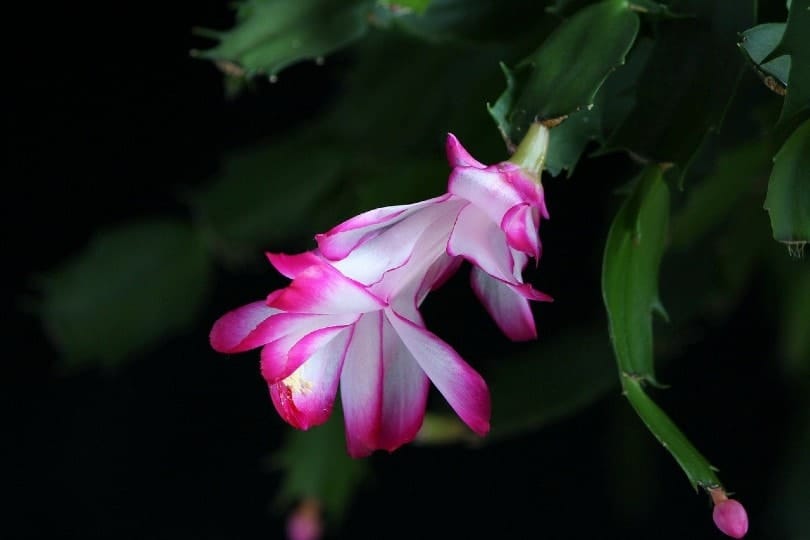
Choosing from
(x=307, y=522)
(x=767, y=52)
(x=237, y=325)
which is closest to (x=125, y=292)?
(x=307, y=522)

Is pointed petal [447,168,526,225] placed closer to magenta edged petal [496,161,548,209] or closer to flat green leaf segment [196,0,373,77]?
magenta edged petal [496,161,548,209]

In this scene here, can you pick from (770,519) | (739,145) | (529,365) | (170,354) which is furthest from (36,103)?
(770,519)

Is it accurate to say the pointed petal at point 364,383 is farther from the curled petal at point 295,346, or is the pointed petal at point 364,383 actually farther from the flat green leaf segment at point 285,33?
the flat green leaf segment at point 285,33

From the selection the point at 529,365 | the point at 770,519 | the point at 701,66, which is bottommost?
the point at 770,519

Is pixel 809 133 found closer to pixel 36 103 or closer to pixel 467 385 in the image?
pixel 467 385

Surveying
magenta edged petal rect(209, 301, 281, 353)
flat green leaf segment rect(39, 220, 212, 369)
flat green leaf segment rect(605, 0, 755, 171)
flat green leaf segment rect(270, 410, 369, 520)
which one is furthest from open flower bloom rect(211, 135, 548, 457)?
flat green leaf segment rect(39, 220, 212, 369)

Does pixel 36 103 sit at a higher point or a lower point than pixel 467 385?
higher

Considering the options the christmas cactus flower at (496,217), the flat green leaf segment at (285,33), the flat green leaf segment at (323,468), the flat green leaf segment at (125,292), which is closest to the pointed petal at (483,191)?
the christmas cactus flower at (496,217)
